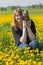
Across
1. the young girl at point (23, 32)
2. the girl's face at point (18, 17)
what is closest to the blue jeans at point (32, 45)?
the young girl at point (23, 32)

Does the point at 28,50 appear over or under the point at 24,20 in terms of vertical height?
under

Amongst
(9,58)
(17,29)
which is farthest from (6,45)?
(9,58)

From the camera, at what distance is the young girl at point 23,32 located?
591 cm

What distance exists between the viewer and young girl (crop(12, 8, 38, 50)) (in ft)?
19.4

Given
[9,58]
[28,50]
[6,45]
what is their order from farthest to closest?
[6,45]
[28,50]
[9,58]

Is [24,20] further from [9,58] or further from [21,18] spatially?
[9,58]

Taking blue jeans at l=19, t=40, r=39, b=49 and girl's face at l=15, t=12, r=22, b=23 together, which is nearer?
blue jeans at l=19, t=40, r=39, b=49

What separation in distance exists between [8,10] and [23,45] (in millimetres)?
10041

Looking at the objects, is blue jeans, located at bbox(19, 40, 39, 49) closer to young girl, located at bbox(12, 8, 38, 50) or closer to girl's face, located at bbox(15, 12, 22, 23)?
young girl, located at bbox(12, 8, 38, 50)

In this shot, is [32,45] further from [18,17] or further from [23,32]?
[18,17]

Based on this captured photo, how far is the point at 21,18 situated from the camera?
596cm

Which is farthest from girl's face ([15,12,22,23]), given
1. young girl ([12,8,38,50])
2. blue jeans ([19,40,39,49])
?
blue jeans ([19,40,39,49])

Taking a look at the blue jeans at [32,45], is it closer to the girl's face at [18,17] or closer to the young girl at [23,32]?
the young girl at [23,32]

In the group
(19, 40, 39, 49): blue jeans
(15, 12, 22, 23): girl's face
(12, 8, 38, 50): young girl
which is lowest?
(19, 40, 39, 49): blue jeans
